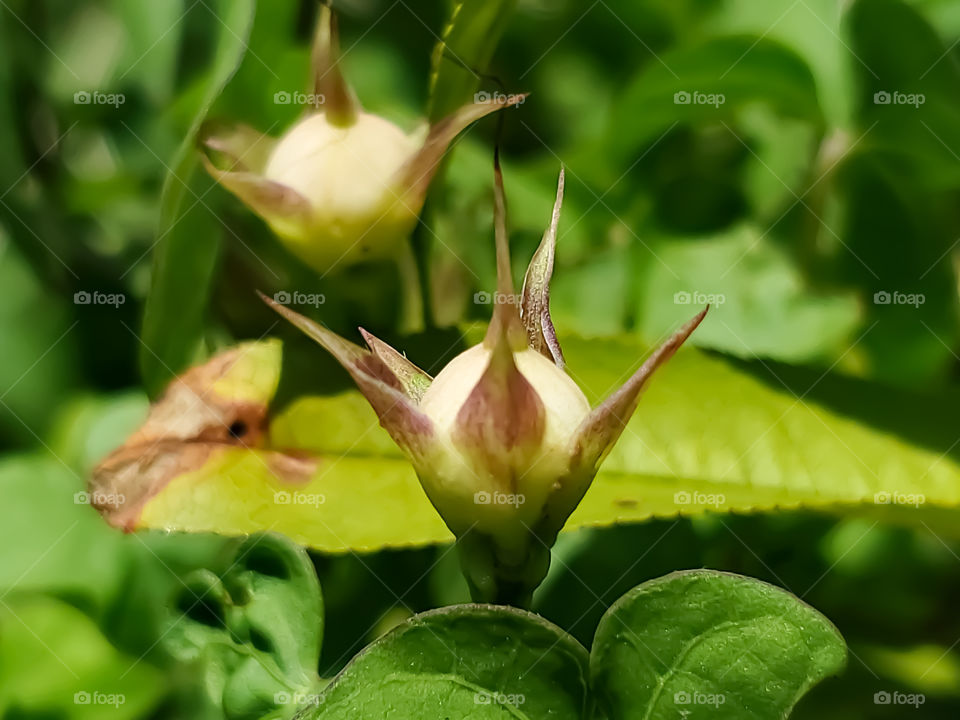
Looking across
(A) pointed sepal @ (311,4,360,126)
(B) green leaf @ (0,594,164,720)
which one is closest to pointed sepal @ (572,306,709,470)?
(A) pointed sepal @ (311,4,360,126)

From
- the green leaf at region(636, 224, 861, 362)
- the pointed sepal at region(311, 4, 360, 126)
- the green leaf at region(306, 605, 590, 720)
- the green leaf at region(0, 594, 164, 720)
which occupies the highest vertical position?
the pointed sepal at region(311, 4, 360, 126)

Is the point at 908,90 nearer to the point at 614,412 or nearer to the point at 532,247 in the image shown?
the point at 532,247

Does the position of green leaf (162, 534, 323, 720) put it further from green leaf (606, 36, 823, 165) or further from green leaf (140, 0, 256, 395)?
green leaf (606, 36, 823, 165)

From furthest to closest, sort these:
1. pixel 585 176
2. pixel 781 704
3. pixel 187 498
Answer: pixel 585 176 < pixel 187 498 < pixel 781 704

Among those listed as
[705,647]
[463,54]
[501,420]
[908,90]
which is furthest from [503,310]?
[908,90]

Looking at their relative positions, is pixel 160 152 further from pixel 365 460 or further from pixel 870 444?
pixel 870 444

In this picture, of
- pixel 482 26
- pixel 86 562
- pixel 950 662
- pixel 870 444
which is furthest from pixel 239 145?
pixel 950 662
